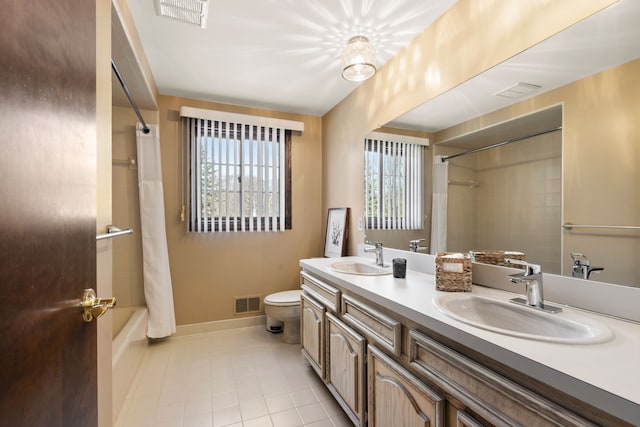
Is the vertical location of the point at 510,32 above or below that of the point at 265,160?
above

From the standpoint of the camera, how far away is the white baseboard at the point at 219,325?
115 inches

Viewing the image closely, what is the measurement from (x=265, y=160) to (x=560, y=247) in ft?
8.55

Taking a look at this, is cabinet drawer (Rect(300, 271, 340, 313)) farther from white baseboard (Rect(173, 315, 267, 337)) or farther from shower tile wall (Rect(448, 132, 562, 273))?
white baseboard (Rect(173, 315, 267, 337))

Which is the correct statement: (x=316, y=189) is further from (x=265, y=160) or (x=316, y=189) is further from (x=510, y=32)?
(x=510, y=32)

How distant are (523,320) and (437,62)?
4.86ft

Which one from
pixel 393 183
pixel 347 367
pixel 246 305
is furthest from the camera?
pixel 246 305

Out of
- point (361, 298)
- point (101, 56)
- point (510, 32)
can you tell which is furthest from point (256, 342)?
point (510, 32)

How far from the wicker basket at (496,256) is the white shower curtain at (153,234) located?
8.26 feet

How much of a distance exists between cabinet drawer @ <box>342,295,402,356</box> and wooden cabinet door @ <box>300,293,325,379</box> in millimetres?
362

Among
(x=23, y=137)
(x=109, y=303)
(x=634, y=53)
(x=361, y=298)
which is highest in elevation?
(x=634, y=53)

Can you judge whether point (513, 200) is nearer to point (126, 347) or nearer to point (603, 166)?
point (603, 166)

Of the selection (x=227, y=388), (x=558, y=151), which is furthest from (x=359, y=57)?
(x=227, y=388)

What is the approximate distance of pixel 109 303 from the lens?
30.6 inches

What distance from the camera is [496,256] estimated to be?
4.86 ft
